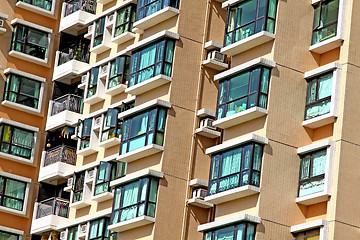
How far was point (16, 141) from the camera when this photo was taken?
54.1 m

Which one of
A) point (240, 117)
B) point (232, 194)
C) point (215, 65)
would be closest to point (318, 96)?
point (240, 117)

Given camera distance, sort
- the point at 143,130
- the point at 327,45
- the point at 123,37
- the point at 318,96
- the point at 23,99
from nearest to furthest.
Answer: the point at 318,96 → the point at 327,45 → the point at 143,130 → the point at 123,37 → the point at 23,99

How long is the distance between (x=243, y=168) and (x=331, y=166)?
3273mm

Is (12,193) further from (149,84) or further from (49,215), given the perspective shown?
(149,84)

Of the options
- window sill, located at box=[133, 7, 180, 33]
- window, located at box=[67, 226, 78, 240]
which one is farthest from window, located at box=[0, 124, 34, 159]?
window sill, located at box=[133, 7, 180, 33]

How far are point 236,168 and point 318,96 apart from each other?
155 inches

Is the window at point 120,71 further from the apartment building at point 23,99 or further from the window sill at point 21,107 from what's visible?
the apartment building at point 23,99

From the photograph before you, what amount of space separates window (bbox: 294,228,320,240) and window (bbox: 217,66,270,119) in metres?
4.83

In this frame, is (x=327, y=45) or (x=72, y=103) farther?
(x=72, y=103)

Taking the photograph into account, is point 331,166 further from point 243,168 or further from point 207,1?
point 207,1

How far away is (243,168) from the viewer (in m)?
40.1

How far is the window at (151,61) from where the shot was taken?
4481cm

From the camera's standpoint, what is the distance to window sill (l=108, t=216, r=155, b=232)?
42.7 m

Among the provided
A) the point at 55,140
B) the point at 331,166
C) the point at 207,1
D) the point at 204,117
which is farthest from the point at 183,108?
the point at 55,140
